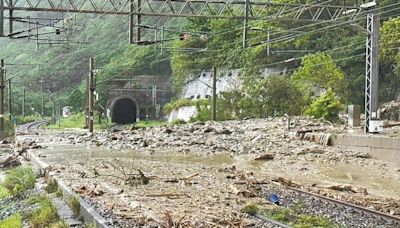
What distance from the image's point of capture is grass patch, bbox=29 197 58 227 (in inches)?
444

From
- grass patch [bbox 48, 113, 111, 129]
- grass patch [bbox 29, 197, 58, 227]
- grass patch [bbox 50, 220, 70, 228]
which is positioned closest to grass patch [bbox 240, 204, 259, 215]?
grass patch [bbox 50, 220, 70, 228]

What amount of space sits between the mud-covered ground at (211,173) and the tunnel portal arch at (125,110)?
35874 mm

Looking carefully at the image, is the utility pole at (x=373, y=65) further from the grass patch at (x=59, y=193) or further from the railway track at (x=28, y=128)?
the railway track at (x=28, y=128)

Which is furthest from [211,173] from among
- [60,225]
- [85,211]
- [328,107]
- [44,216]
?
[328,107]

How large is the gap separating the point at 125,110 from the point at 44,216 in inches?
2791

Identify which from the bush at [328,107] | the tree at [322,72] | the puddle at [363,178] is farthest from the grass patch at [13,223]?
the tree at [322,72]

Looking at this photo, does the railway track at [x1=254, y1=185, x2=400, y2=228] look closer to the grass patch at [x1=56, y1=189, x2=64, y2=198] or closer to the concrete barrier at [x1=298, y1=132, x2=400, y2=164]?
the grass patch at [x1=56, y1=189, x2=64, y2=198]

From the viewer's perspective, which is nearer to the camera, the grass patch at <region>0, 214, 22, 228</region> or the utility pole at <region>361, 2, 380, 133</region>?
the grass patch at <region>0, 214, 22, 228</region>

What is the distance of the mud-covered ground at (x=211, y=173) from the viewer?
12375 millimetres

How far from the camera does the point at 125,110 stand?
81875 millimetres

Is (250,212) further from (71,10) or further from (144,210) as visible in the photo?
(71,10)

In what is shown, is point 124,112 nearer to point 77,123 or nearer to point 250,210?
point 77,123

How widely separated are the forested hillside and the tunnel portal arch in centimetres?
351

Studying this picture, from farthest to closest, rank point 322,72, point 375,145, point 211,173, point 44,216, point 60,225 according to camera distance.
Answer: point 322,72 → point 375,145 → point 211,173 → point 44,216 → point 60,225
